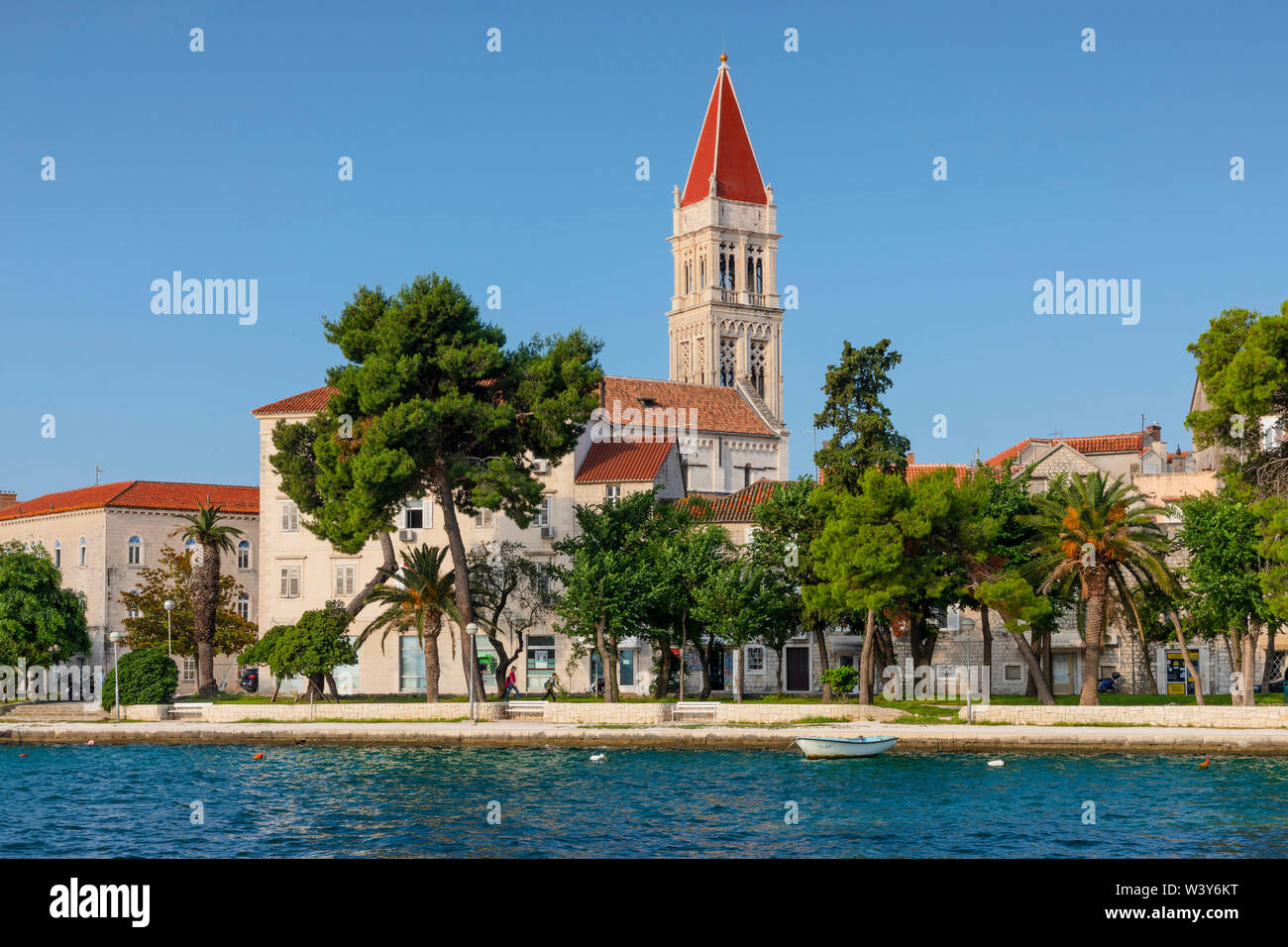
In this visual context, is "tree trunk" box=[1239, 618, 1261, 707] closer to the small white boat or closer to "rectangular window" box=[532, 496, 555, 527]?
the small white boat

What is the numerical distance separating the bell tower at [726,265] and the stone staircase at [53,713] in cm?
8407

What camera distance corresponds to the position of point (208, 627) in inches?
2346

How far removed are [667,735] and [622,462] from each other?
23.6 m

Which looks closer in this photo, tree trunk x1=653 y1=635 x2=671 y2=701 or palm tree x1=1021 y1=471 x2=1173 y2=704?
palm tree x1=1021 y1=471 x2=1173 y2=704

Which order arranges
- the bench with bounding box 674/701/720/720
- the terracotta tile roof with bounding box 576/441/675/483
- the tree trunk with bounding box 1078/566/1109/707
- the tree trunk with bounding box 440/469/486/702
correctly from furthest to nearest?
1. the terracotta tile roof with bounding box 576/441/675/483
2. the tree trunk with bounding box 440/469/486/702
3. the tree trunk with bounding box 1078/566/1109/707
4. the bench with bounding box 674/701/720/720

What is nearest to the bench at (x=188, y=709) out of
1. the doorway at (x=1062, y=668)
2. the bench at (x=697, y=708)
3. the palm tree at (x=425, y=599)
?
the palm tree at (x=425, y=599)

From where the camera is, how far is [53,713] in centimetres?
4712

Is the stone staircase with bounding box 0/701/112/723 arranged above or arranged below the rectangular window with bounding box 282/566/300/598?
below

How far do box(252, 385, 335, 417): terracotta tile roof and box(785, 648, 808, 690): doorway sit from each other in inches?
938

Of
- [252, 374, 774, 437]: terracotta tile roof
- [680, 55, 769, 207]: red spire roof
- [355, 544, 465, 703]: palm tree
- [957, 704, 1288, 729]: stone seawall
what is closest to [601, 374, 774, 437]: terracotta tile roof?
[252, 374, 774, 437]: terracotta tile roof

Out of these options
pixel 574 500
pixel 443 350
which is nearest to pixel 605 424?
pixel 574 500

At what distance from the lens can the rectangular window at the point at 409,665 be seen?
6041 cm

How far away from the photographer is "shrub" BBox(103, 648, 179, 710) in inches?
1844

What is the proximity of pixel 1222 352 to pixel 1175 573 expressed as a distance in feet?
29.1
